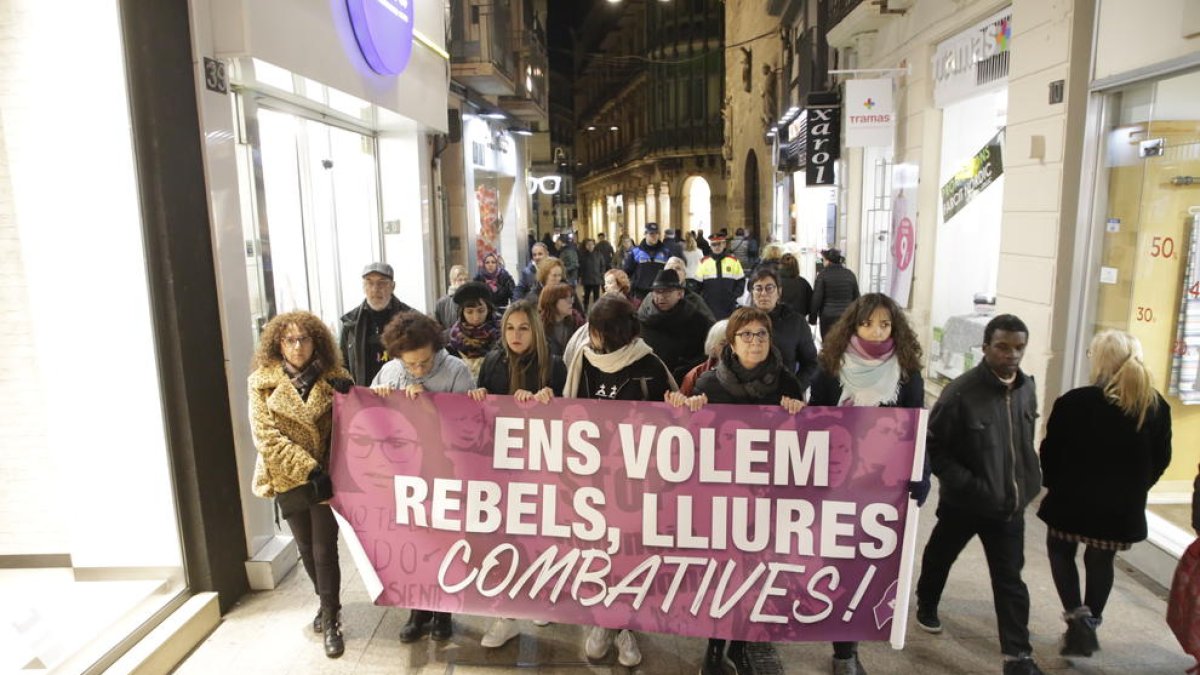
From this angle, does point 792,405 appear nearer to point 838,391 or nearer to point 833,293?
point 838,391

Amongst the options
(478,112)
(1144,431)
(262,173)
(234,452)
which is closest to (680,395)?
(1144,431)

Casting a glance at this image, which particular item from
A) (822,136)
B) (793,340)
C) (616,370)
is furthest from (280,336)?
(822,136)

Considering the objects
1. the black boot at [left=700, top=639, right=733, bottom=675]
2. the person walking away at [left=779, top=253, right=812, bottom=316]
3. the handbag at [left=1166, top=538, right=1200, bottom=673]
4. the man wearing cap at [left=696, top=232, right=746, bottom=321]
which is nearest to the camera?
the handbag at [left=1166, top=538, right=1200, bottom=673]

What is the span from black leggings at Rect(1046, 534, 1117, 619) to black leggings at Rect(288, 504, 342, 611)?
3550mm

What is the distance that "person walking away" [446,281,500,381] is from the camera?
4434mm

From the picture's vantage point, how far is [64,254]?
3.68 m

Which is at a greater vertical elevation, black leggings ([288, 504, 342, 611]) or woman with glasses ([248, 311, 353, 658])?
woman with glasses ([248, 311, 353, 658])

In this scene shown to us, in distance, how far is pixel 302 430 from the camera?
354cm

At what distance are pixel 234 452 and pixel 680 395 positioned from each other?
259 cm

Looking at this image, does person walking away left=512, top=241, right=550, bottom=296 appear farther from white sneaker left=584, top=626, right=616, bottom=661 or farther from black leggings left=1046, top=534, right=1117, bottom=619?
black leggings left=1046, top=534, right=1117, bottom=619

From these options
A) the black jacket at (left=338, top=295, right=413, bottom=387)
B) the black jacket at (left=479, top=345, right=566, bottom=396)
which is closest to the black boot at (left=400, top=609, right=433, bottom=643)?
the black jacket at (left=479, top=345, right=566, bottom=396)

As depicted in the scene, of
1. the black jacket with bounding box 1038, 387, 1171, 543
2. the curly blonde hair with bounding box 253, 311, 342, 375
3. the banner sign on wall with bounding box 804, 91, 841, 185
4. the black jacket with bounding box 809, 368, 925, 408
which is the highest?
the banner sign on wall with bounding box 804, 91, 841, 185

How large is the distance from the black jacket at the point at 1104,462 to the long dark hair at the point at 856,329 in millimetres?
723

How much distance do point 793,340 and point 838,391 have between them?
115 cm
